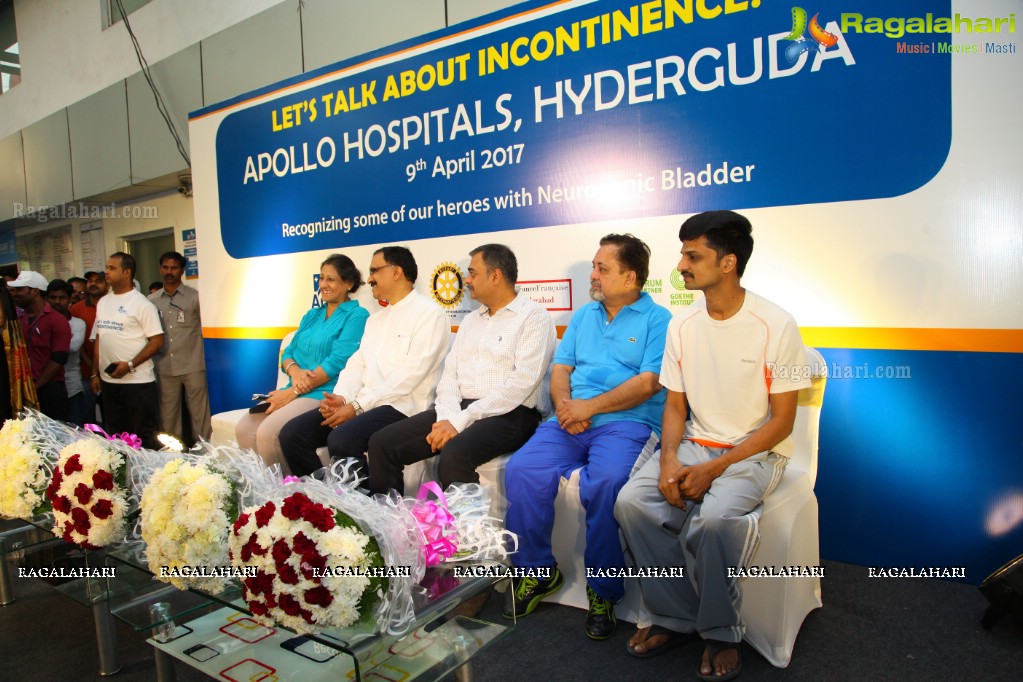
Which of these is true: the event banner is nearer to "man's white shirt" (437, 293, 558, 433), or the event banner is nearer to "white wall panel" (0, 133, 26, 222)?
"man's white shirt" (437, 293, 558, 433)

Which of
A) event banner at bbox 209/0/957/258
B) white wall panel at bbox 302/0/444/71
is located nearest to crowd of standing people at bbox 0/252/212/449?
event banner at bbox 209/0/957/258

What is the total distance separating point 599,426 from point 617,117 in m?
1.45

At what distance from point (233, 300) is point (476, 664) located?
371 cm

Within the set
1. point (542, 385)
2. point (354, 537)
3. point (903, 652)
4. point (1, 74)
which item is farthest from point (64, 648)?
point (1, 74)

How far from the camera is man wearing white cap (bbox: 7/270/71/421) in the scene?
466cm

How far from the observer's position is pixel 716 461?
2.27 metres

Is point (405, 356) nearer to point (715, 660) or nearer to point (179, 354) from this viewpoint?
point (715, 660)

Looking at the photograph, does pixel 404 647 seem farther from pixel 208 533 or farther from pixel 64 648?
pixel 64 648

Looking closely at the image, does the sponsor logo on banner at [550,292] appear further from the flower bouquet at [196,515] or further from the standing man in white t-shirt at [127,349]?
the standing man in white t-shirt at [127,349]

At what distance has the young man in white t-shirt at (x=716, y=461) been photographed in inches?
82.6

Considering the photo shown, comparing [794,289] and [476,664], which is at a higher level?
[794,289]

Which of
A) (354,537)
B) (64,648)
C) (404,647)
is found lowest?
(64,648)

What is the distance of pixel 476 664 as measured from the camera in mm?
2268

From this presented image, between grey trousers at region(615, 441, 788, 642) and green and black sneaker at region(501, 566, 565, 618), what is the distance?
0.30 m
